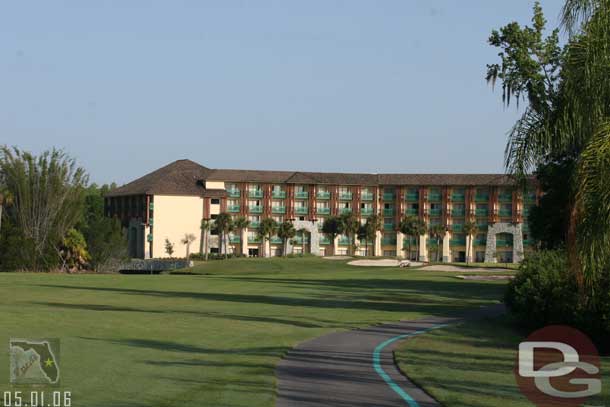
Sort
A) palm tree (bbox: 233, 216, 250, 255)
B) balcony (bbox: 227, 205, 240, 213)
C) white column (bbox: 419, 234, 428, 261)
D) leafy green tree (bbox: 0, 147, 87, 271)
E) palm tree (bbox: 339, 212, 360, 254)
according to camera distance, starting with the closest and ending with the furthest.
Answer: leafy green tree (bbox: 0, 147, 87, 271) < palm tree (bbox: 233, 216, 250, 255) < palm tree (bbox: 339, 212, 360, 254) < balcony (bbox: 227, 205, 240, 213) < white column (bbox: 419, 234, 428, 261)

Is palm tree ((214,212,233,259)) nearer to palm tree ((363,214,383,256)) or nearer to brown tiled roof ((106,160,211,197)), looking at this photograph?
brown tiled roof ((106,160,211,197))

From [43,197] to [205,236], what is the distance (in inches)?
1929

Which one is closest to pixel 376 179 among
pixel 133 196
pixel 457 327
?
pixel 133 196

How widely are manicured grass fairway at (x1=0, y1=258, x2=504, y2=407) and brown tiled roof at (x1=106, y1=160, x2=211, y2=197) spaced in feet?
232

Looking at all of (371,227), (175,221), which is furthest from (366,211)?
(175,221)

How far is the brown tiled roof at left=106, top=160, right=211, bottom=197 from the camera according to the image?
143m

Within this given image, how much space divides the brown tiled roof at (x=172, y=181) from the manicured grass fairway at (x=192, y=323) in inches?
2787

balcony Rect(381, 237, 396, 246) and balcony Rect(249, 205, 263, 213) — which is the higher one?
balcony Rect(249, 205, 263, 213)

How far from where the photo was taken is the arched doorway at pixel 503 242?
147m

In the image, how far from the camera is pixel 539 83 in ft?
146

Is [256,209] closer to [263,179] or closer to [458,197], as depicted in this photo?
[263,179]

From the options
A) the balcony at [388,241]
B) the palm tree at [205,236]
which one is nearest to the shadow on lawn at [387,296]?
the palm tree at [205,236]

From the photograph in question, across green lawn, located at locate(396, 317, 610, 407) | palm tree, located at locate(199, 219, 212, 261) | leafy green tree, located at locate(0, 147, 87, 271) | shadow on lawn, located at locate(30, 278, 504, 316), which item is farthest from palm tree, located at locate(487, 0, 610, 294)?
palm tree, located at locate(199, 219, 212, 261)

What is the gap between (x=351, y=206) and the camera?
5965 inches
